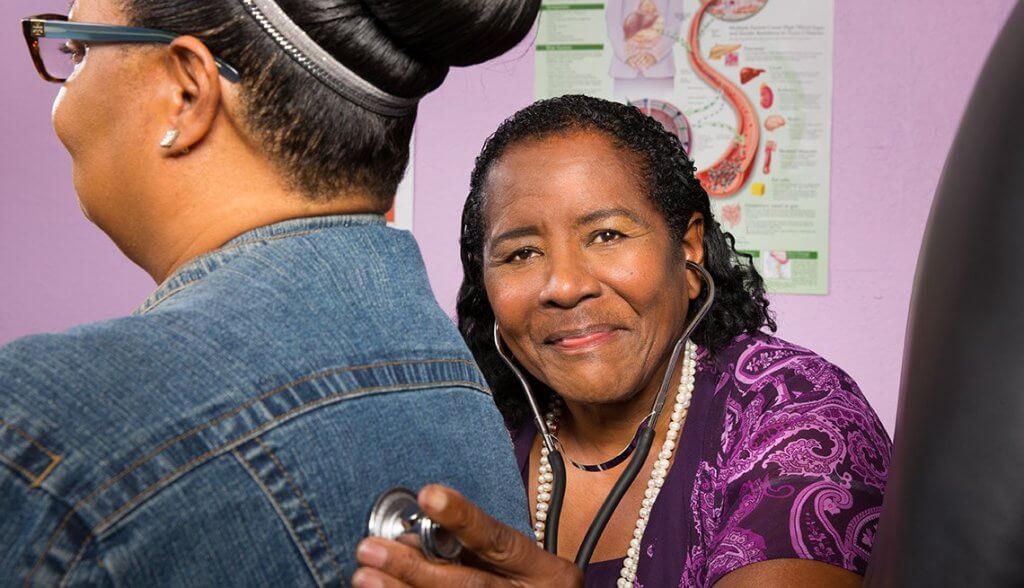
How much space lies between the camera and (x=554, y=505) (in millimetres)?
1345

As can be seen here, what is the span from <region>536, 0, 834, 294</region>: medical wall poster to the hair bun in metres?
1.78

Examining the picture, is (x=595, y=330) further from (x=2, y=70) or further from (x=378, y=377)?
Answer: (x=2, y=70)

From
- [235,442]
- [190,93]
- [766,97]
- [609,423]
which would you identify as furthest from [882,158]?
[235,442]

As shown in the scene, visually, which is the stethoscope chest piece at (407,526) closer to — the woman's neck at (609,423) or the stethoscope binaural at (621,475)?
the stethoscope binaural at (621,475)

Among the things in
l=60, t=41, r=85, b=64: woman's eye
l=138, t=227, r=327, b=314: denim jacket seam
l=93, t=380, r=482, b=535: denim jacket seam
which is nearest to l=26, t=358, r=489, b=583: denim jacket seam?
l=93, t=380, r=482, b=535: denim jacket seam

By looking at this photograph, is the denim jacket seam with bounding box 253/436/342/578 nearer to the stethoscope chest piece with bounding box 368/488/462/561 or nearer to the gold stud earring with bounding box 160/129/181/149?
the stethoscope chest piece with bounding box 368/488/462/561

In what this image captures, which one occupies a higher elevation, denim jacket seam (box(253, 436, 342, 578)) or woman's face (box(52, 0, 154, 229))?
woman's face (box(52, 0, 154, 229))

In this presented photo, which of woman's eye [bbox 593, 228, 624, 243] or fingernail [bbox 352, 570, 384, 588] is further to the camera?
woman's eye [bbox 593, 228, 624, 243]

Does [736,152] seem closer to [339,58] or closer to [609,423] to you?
[609,423]

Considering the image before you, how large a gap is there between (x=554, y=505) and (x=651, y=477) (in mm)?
183

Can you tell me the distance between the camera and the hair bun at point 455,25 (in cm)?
72

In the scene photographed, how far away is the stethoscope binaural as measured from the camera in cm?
127

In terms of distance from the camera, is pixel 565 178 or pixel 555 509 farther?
pixel 565 178

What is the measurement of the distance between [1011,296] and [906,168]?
2.21 m
